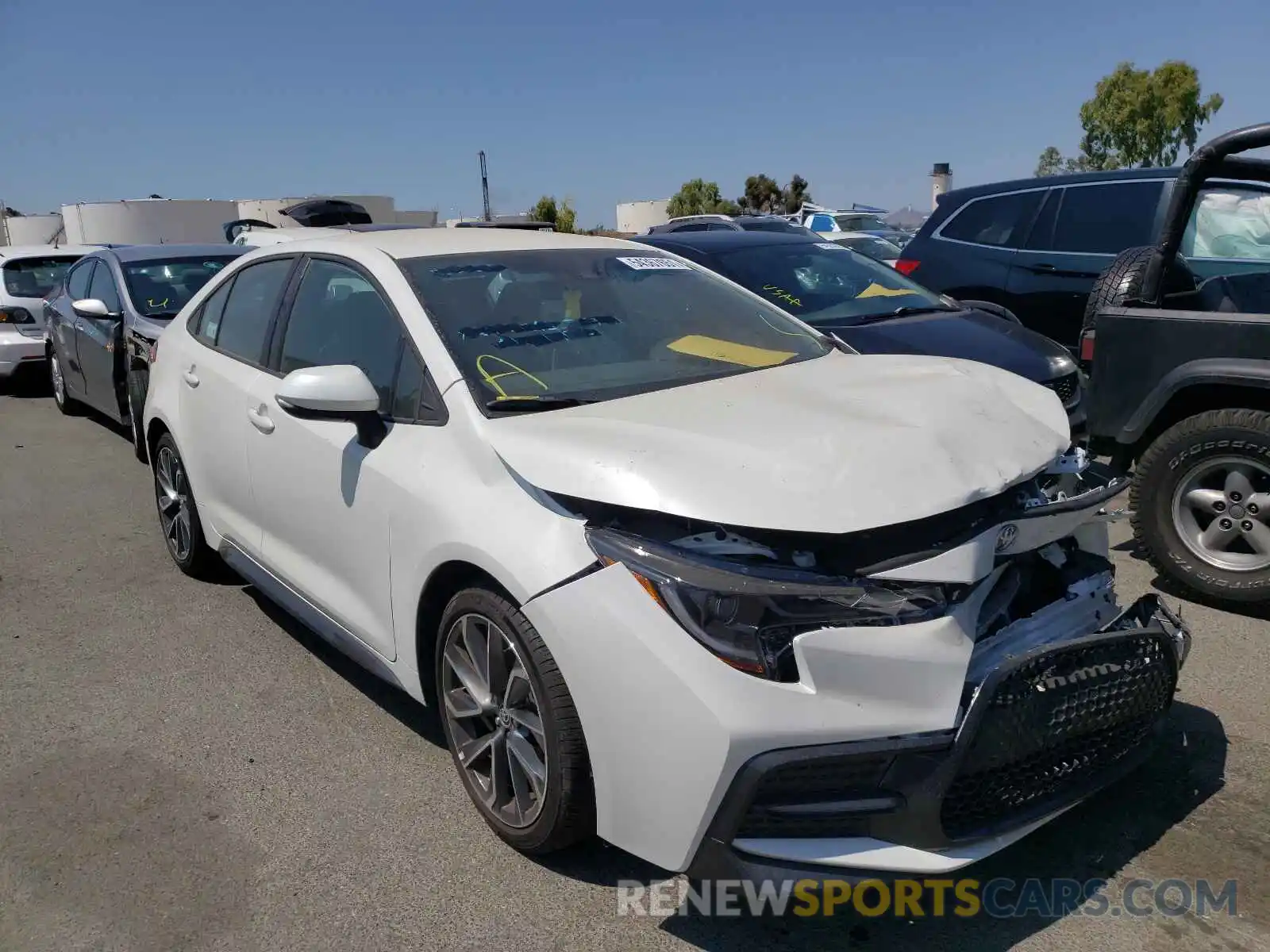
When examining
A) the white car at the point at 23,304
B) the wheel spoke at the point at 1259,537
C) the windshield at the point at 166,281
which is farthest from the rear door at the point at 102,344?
the wheel spoke at the point at 1259,537

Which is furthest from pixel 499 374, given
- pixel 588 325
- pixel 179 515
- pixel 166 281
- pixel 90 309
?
pixel 166 281

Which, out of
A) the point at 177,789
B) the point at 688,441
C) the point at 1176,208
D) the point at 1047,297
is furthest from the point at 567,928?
the point at 1047,297

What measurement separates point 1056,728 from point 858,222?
80.5 feet

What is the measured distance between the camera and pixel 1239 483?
171 inches

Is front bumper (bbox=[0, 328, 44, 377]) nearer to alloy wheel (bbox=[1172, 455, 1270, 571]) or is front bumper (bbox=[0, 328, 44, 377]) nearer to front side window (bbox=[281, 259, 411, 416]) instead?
front side window (bbox=[281, 259, 411, 416])

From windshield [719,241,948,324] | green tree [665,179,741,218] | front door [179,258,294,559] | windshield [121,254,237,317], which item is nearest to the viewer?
front door [179,258,294,559]

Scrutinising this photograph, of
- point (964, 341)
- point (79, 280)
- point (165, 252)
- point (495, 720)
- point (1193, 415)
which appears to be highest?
point (165, 252)

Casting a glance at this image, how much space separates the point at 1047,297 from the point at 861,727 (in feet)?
21.4

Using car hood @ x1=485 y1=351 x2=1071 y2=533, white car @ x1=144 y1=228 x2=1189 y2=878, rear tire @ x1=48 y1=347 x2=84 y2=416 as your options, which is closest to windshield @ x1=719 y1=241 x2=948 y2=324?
white car @ x1=144 y1=228 x2=1189 y2=878

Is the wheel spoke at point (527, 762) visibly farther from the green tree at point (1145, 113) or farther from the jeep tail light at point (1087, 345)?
the green tree at point (1145, 113)

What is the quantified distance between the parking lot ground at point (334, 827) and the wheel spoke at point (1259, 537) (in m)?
0.31

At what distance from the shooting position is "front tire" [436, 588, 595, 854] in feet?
8.57

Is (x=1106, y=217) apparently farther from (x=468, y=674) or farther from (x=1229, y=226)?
(x=468, y=674)

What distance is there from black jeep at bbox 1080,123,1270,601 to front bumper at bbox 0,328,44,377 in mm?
10920
